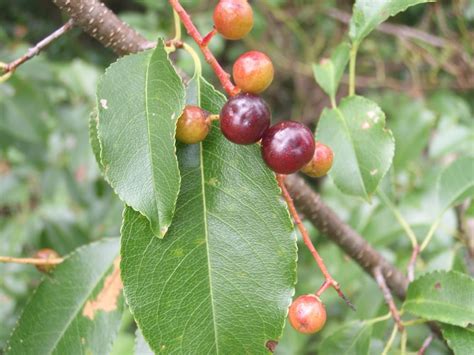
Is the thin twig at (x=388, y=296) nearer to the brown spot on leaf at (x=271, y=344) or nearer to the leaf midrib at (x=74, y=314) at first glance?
the brown spot on leaf at (x=271, y=344)

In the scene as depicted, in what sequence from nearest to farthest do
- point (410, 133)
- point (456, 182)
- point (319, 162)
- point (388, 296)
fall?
1. point (319, 162)
2. point (388, 296)
3. point (456, 182)
4. point (410, 133)

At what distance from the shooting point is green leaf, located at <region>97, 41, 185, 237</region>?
613 mm

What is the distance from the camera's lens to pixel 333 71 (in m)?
1.06

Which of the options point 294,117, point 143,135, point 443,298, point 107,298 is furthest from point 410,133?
point 294,117

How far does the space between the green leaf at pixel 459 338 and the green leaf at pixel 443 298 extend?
3 cm

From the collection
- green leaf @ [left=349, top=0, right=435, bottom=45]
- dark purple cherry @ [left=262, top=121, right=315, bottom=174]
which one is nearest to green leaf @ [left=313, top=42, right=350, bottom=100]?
green leaf @ [left=349, top=0, right=435, bottom=45]

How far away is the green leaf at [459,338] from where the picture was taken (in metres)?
0.76

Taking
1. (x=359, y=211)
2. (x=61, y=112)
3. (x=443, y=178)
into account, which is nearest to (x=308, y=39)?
(x=61, y=112)

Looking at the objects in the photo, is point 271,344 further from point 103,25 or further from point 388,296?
point 103,25

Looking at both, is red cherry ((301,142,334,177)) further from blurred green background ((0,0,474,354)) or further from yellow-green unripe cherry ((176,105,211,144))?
blurred green background ((0,0,474,354))

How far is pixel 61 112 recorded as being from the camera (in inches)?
83.6

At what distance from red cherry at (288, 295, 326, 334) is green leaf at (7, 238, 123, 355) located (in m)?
0.32

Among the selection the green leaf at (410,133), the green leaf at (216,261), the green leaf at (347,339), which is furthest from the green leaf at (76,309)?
the green leaf at (410,133)

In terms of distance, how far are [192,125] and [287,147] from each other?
11cm
